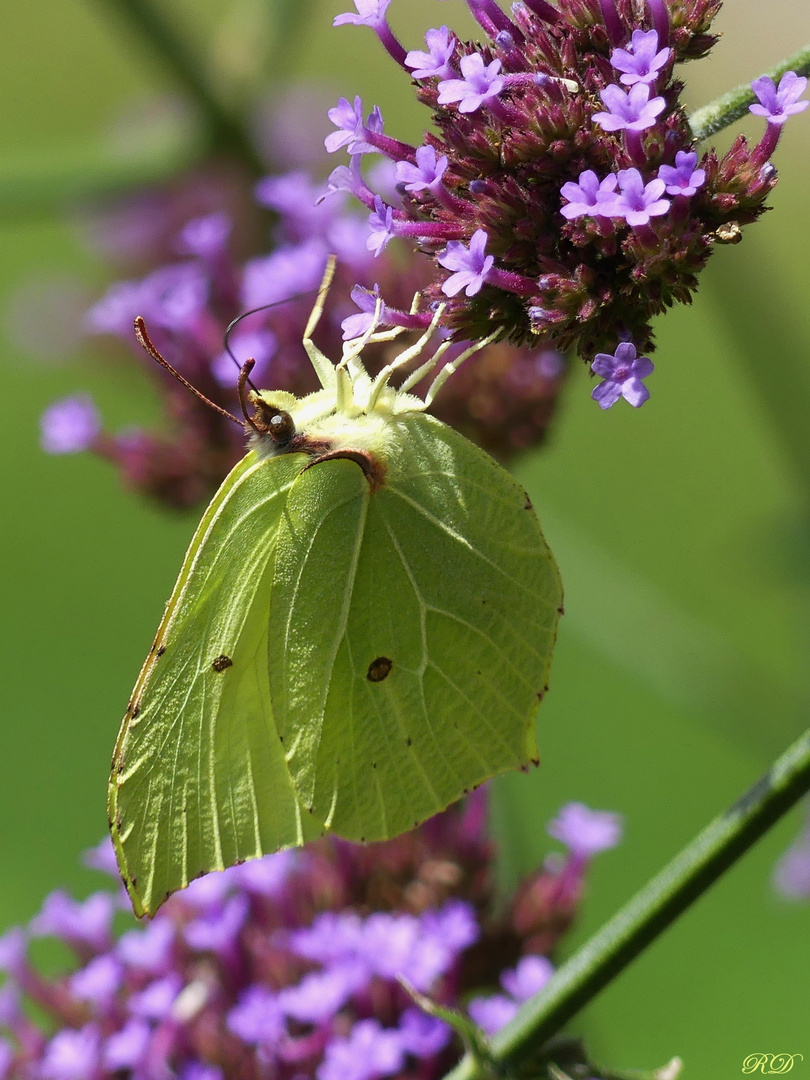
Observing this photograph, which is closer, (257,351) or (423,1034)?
(423,1034)

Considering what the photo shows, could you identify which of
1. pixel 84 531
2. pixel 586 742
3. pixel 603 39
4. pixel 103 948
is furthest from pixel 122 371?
pixel 84 531

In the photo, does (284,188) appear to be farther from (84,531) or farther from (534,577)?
(84,531)

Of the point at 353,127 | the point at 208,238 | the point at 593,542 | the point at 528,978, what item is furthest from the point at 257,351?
the point at 593,542

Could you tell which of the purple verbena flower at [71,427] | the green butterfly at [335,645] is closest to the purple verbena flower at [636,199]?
the green butterfly at [335,645]

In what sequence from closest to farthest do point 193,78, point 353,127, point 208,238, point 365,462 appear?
point 353,127
point 365,462
point 208,238
point 193,78

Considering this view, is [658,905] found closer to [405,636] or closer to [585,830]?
[405,636]

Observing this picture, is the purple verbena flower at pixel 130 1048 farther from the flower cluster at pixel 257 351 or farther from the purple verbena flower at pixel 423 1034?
the flower cluster at pixel 257 351

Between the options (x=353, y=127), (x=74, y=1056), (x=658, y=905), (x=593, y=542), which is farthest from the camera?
(x=593, y=542)
